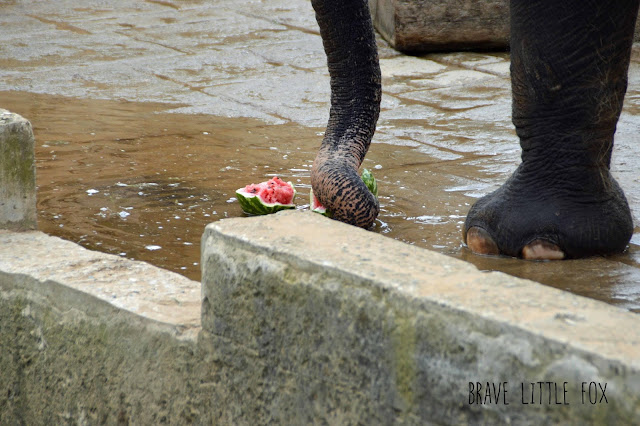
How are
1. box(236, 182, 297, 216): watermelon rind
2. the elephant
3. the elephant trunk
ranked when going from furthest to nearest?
box(236, 182, 297, 216): watermelon rind < the elephant trunk < the elephant

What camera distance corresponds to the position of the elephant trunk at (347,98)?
2.92m

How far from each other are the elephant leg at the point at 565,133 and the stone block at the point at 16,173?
127cm

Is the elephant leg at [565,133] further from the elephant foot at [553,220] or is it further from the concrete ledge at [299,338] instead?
the concrete ledge at [299,338]

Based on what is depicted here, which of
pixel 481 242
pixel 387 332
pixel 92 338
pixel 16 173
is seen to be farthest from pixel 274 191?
pixel 387 332

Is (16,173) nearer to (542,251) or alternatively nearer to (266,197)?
(266,197)

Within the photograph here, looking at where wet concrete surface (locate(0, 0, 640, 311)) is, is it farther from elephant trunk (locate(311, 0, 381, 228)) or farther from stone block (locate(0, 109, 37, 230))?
stone block (locate(0, 109, 37, 230))

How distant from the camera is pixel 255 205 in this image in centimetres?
309

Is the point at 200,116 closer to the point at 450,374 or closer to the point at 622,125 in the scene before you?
the point at 622,125

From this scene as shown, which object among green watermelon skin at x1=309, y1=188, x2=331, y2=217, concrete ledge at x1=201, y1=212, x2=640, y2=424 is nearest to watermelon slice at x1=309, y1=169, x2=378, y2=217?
green watermelon skin at x1=309, y1=188, x2=331, y2=217

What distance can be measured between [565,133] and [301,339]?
4.66 feet

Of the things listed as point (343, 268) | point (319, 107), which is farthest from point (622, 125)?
point (343, 268)

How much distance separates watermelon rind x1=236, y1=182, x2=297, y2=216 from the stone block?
801 mm

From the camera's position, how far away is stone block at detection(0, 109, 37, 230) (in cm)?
241

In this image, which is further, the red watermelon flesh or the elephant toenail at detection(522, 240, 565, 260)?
the red watermelon flesh
